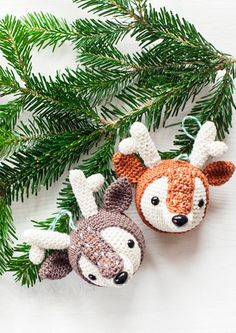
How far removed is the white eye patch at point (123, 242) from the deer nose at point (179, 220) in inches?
2.5

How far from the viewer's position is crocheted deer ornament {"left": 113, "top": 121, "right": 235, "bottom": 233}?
0.72 m

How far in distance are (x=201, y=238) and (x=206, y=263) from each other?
4 cm

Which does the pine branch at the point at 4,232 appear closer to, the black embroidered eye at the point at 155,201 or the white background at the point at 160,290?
the white background at the point at 160,290

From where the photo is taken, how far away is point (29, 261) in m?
0.78

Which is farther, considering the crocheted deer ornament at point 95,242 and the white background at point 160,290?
the white background at point 160,290

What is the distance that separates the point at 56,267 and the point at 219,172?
256 mm

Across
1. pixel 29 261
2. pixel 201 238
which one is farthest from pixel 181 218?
pixel 29 261

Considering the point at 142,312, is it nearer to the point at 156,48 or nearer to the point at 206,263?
the point at 206,263

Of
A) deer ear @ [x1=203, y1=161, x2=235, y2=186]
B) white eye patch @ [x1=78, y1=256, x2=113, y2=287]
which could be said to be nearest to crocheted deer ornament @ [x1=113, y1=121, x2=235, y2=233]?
deer ear @ [x1=203, y1=161, x2=235, y2=186]

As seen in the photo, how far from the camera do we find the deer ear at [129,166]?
0.76m

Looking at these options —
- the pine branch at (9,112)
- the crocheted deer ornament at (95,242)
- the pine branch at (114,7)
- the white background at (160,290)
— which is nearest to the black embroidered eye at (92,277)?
the crocheted deer ornament at (95,242)

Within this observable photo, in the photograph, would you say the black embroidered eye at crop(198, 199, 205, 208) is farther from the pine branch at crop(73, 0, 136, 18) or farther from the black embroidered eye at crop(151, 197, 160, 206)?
the pine branch at crop(73, 0, 136, 18)

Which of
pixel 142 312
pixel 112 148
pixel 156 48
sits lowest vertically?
pixel 142 312

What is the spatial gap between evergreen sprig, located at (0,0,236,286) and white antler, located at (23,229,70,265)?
0.11 ft
